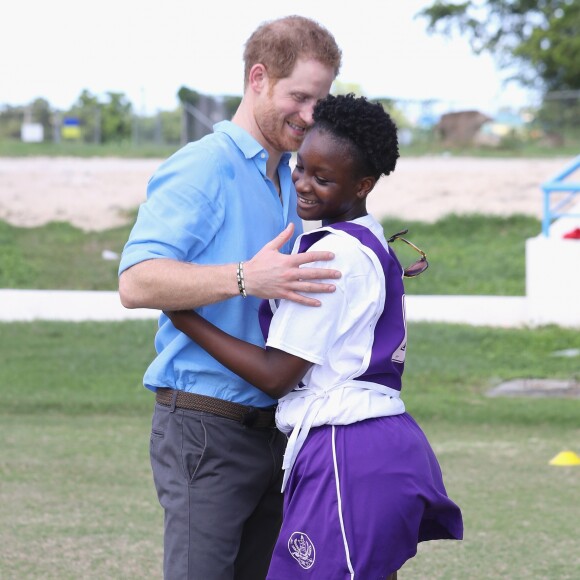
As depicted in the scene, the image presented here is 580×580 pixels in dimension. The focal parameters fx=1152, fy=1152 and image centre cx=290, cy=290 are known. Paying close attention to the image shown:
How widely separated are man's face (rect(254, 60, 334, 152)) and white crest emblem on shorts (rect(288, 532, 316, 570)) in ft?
3.52

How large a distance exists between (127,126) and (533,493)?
29511 millimetres

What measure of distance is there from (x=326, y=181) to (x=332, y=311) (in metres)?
0.34

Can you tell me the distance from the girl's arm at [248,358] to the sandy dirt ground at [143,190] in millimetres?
18177

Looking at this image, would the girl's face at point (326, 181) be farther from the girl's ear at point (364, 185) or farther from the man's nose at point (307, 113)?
the man's nose at point (307, 113)

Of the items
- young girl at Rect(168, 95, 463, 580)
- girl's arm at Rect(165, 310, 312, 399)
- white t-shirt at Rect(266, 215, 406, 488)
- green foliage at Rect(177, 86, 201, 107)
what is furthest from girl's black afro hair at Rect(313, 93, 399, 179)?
green foliage at Rect(177, 86, 201, 107)

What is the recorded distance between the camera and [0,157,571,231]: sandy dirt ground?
2155cm

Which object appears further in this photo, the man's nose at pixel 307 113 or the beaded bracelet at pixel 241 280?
the man's nose at pixel 307 113

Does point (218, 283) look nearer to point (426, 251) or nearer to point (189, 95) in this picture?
point (426, 251)

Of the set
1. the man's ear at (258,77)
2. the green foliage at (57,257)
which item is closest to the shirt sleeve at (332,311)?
the man's ear at (258,77)

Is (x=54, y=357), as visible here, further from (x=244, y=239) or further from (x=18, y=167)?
(x=18, y=167)

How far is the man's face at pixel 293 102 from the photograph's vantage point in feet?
10.3

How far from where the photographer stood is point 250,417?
314 cm

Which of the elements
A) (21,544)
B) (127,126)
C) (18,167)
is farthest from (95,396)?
(127,126)

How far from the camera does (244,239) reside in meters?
3.12
